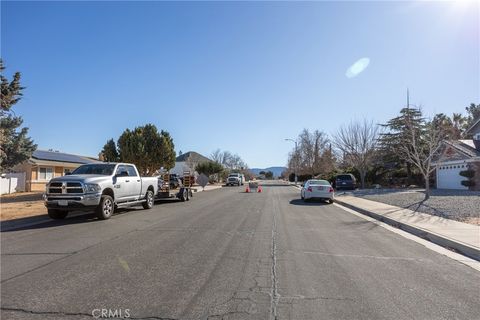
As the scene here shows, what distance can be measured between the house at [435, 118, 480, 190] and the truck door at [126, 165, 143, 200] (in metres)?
25.6

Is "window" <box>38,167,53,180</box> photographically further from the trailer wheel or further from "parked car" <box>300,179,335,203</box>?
"parked car" <box>300,179,335,203</box>

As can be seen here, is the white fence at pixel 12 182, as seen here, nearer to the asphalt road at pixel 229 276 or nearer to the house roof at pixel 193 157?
the asphalt road at pixel 229 276

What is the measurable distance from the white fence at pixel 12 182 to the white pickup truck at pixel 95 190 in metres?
22.7

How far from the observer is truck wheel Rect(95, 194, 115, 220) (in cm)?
1416

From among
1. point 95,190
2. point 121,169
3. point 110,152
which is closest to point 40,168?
point 110,152

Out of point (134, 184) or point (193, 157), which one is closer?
point (134, 184)

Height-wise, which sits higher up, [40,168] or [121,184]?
[40,168]

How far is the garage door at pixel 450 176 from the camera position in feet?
108

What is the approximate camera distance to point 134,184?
17.1 metres

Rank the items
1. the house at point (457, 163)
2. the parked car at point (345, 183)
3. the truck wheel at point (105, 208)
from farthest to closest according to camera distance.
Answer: the parked car at point (345, 183)
the house at point (457, 163)
the truck wheel at point (105, 208)

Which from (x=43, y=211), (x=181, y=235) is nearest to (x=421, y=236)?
(x=181, y=235)

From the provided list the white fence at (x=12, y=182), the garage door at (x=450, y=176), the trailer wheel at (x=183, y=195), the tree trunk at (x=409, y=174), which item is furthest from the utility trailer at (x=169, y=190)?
the tree trunk at (x=409, y=174)

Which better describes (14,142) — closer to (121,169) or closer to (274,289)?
(121,169)

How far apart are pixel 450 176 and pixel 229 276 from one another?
111 ft
